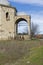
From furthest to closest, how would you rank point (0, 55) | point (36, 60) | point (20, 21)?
point (20, 21) → point (0, 55) → point (36, 60)

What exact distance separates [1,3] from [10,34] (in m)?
5.20

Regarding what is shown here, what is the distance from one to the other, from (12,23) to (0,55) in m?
19.0

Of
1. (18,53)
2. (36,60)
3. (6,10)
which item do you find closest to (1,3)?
(6,10)

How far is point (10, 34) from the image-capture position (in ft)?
125

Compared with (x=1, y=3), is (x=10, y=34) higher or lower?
lower

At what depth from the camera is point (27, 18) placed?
126 feet

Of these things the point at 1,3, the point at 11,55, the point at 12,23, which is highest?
the point at 1,3

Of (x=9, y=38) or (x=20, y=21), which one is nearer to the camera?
(x=9, y=38)

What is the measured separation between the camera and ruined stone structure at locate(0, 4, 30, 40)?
37.3 metres

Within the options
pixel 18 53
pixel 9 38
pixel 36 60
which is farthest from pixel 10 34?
pixel 36 60

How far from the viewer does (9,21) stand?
38.4m

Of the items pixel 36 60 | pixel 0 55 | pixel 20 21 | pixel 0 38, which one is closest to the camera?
pixel 36 60

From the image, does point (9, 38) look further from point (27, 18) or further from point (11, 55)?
point (11, 55)

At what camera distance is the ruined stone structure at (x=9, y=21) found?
37.3 meters
